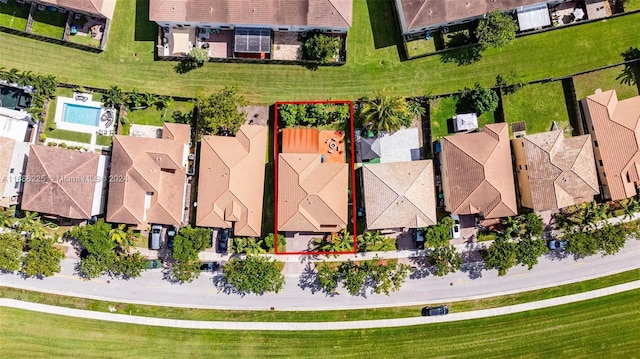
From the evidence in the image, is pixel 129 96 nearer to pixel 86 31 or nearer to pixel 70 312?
pixel 86 31

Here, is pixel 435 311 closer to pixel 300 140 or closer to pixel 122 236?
pixel 300 140

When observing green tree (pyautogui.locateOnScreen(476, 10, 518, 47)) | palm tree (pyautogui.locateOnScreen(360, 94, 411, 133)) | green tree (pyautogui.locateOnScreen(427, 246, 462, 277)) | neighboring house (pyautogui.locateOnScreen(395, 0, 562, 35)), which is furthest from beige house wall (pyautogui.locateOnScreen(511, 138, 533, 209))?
neighboring house (pyautogui.locateOnScreen(395, 0, 562, 35))

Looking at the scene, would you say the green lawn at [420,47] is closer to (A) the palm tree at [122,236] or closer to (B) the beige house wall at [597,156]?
(B) the beige house wall at [597,156]

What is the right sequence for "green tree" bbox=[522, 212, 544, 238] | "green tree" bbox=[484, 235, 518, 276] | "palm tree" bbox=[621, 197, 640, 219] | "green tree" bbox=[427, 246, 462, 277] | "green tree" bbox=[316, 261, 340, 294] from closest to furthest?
"green tree" bbox=[484, 235, 518, 276]
"green tree" bbox=[427, 246, 462, 277]
"green tree" bbox=[522, 212, 544, 238]
"green tree" bbox=[316, 261, 340, 294]
"palm tree" bbox=[621, 197, 640, 219]

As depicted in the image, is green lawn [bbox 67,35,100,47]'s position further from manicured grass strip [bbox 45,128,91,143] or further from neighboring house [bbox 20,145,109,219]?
neighboring house [bbox 20,145,109,219]

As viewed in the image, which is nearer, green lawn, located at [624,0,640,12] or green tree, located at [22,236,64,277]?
green tree, located at [22,236,64,277]

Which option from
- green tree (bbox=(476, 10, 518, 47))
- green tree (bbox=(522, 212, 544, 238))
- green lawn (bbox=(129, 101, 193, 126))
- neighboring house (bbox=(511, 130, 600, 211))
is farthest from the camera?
green lawn (bbox=(129, 101, 193, 126))
